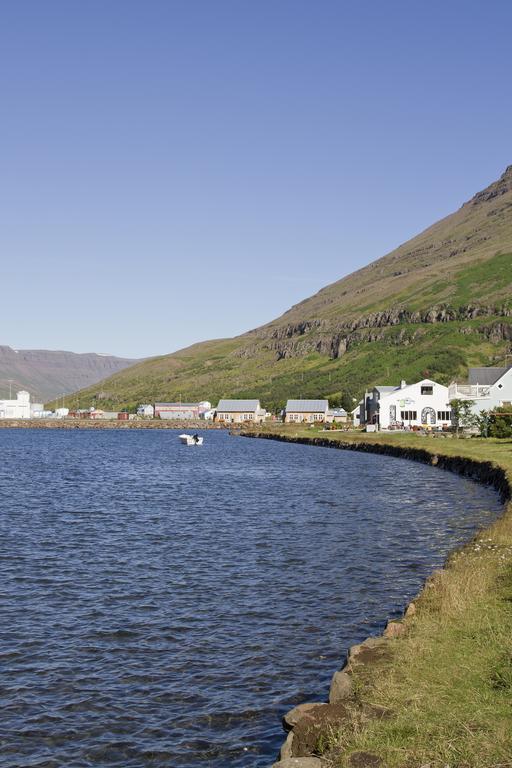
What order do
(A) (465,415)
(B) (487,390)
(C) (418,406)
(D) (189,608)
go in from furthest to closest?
(C) (418,406), (B) (487,390), (A) (465,415), (D) (189,608)

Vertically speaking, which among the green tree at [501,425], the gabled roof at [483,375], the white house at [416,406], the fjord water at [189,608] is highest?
the gabled roof at [483,375]

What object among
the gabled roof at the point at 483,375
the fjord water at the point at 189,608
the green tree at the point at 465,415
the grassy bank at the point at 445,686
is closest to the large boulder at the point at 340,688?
the grassy bank at the point at 445,686

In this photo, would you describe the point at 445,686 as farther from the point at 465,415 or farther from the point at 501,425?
the point at 465,415

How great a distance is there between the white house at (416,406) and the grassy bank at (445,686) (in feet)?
399

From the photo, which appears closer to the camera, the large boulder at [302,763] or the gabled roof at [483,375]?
the large boulder at [302,763]

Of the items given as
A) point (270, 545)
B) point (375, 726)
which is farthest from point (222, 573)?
point (375, 726)

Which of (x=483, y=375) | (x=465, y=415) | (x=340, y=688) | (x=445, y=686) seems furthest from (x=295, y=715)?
(x=483, y=375)

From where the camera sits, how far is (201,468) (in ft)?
290

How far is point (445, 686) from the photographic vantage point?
14219 millimetres

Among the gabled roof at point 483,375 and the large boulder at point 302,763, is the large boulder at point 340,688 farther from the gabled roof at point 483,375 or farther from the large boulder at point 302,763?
the gabled roof at point 483,375

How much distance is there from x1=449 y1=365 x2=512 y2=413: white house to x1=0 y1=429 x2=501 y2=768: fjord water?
7075 centimetres

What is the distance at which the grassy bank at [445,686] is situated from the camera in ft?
37.7

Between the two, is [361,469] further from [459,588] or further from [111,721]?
[111,721]

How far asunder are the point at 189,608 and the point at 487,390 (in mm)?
113782
